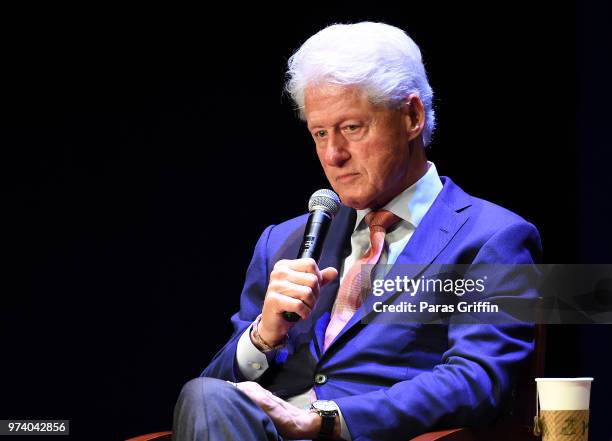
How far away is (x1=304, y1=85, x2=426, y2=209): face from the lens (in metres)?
2.60

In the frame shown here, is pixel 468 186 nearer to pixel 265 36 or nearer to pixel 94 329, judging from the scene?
pixel 265 36

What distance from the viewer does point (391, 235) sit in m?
2.69

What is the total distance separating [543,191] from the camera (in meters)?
3.15

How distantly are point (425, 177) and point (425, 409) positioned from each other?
0.71 metres

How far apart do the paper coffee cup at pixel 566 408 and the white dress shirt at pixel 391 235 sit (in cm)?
60

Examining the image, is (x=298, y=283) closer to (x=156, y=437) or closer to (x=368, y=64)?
(x=156, y=437)

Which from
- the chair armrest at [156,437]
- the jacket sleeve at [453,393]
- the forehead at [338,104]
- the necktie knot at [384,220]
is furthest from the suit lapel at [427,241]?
the chair armrest at [156,437]

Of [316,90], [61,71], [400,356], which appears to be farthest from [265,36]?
[400,356]

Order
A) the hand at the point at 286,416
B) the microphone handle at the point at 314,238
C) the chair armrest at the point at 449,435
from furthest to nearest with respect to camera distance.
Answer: the microphone handle at the point at 314,238 < the hand at the point at 286,416 < the chair armrest at the point at 449,435

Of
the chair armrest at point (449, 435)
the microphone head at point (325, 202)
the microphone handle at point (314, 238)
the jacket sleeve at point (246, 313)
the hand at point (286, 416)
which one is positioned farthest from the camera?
the jacket sleeve at point (246, 313)

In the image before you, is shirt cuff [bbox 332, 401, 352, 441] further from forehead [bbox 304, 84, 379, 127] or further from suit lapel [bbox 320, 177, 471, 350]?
forehead [bbox 304, 84, 379, 127]

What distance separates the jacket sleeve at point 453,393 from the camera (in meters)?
2.29

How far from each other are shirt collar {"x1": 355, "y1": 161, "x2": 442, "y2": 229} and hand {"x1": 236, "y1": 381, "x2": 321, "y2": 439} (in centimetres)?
65

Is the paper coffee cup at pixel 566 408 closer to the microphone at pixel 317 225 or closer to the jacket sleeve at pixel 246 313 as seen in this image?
the microphone at pixel 317 225
